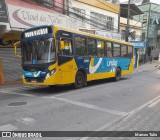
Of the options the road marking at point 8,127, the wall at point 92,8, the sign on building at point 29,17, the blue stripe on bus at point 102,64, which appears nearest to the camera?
the road marking at point 8,127

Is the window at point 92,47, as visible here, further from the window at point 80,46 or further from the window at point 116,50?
the window at point 116,50

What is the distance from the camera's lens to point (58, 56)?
480 inches

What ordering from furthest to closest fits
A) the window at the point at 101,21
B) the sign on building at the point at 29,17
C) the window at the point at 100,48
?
the window at the point at 101,21 < the sign on building at the point at 29,17 < the window at the point at 100,48

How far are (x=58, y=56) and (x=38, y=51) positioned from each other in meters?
1.03

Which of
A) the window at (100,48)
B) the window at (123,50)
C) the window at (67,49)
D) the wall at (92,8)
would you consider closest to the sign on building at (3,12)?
the window at (67,49)

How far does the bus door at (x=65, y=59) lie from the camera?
1239 cm

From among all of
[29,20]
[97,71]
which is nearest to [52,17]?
[29,20]

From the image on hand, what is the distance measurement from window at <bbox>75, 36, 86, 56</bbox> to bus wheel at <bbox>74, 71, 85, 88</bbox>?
3.60 ft

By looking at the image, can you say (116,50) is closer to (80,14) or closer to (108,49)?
(108,49)

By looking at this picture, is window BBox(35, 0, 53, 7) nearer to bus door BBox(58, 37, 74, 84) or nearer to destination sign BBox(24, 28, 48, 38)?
destination sign BBox(24, 28, 48, 38)

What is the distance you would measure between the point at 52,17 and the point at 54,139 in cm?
1489

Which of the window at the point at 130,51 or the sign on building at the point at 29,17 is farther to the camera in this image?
the window at the point at 130,51

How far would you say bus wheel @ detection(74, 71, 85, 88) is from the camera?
1401 cm

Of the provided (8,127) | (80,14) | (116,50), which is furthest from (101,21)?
(8,127)
